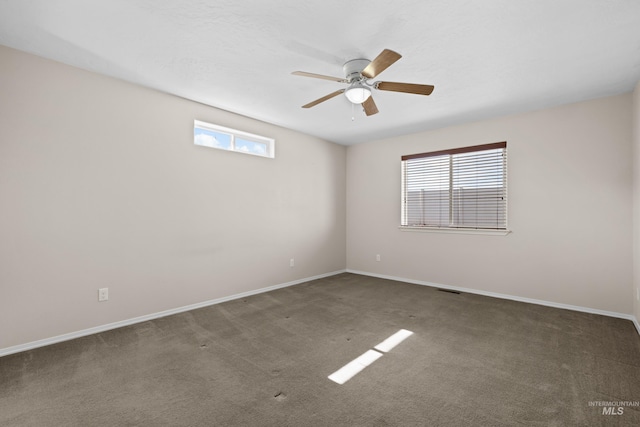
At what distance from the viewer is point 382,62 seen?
6.66 ft

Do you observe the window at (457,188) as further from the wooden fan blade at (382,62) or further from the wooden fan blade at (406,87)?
the wooden fan blade at (382,62)

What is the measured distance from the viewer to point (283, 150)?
179 inches

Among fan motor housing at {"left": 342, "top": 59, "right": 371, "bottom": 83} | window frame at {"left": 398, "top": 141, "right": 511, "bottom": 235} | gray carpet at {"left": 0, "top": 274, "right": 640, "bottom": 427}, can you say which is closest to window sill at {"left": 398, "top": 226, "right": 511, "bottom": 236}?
window frame at {"left": 398, "top": 141, "right": 511, "bottom": 235}

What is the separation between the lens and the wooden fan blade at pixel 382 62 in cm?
189

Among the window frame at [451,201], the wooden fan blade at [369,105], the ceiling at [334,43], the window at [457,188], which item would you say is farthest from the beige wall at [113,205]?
the window at [457,188]

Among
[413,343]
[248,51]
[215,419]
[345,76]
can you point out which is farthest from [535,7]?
[215,419]

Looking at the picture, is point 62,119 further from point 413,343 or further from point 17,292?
point 413,343

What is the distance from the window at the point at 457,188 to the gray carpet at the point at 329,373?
1.48 meters

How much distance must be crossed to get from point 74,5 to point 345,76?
2.06 m

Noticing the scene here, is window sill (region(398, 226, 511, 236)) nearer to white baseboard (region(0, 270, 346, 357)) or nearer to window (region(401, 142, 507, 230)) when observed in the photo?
window (region(401, 142, 507, 230))

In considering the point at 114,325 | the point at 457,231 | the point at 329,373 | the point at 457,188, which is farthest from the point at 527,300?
the point at 114,325

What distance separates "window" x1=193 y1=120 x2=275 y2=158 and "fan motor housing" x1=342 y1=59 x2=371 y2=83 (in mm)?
2009

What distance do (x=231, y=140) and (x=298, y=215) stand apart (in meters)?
1.60

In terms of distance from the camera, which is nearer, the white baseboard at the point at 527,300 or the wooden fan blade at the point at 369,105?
the wooden fan blade at the point at 369,105
